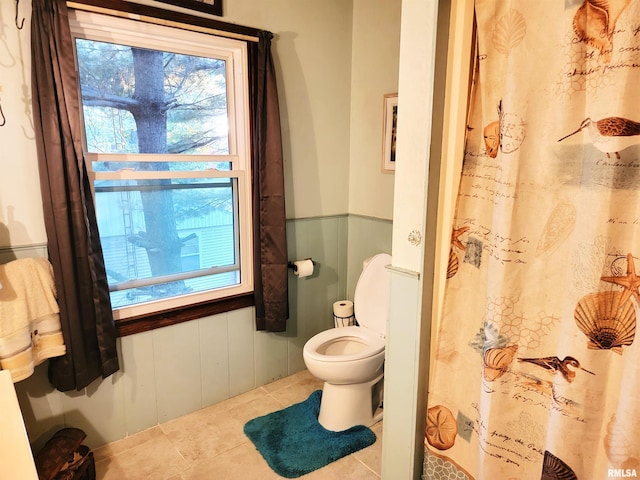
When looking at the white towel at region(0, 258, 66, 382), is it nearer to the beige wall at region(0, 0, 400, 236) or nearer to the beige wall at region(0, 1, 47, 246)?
the beige wall at region(0, 1, 47, 246)

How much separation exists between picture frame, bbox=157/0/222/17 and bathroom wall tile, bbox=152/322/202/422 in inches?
64.1

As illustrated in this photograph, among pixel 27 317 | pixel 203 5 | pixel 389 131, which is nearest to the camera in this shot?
pixel 27 317

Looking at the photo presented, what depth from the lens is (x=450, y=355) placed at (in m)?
1.41

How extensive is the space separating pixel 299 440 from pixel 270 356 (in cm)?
64

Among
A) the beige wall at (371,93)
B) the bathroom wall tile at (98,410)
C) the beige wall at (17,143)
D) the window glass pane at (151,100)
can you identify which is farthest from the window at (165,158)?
the beige wall at (371,93)

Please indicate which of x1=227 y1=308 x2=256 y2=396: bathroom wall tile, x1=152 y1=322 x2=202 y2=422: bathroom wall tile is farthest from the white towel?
x1=227 y1=308 x2=256 y2=396: bathroom wall tile

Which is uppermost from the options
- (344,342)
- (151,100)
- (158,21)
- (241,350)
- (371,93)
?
(158,21)

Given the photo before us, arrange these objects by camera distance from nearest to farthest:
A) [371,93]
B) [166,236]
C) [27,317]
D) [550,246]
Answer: [550,246] < [27,317] < [166,236] < [371,93]

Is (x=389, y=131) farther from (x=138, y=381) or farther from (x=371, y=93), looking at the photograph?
(x=138, y=381)

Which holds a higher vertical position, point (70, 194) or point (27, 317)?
point (70, 194)

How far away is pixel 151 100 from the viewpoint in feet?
6.76

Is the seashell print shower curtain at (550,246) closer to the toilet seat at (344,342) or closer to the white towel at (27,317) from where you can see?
the toilet seat at (344,342)

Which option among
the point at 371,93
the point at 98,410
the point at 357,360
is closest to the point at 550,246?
the point at 357,360

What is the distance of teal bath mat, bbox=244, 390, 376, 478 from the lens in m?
1.95
